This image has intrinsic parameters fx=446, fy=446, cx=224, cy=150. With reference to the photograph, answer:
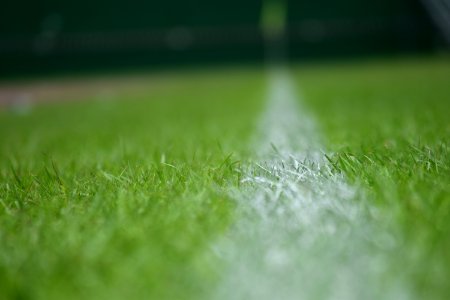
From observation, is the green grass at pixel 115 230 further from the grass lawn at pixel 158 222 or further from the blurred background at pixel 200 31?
the blurred background at pixel 200 31

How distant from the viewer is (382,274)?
0.72 m

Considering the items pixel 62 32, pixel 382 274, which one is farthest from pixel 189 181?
pixel 62 32

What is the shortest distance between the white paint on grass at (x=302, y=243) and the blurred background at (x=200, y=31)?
1464 cm

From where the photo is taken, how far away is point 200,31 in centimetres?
1559

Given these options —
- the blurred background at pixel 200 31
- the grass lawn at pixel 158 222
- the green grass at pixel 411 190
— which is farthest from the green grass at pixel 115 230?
the blurred background at pixel 200 31

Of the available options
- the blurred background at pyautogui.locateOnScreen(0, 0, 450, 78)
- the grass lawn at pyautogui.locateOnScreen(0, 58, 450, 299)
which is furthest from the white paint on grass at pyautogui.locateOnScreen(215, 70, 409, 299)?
the blurred background at pyautogui.locateOnScreen(0, 0, 450, 78)

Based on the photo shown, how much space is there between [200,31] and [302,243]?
15.4 metres

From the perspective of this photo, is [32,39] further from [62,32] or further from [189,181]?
[189,181]

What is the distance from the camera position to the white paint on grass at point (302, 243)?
71cm

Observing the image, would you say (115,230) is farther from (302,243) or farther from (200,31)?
(200,31)

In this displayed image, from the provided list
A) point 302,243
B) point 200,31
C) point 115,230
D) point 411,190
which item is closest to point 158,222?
point 115,230

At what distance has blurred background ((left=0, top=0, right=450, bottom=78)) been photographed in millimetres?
14703

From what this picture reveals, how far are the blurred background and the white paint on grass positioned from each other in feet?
48.0

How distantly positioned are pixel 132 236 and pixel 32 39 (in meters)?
15.4
